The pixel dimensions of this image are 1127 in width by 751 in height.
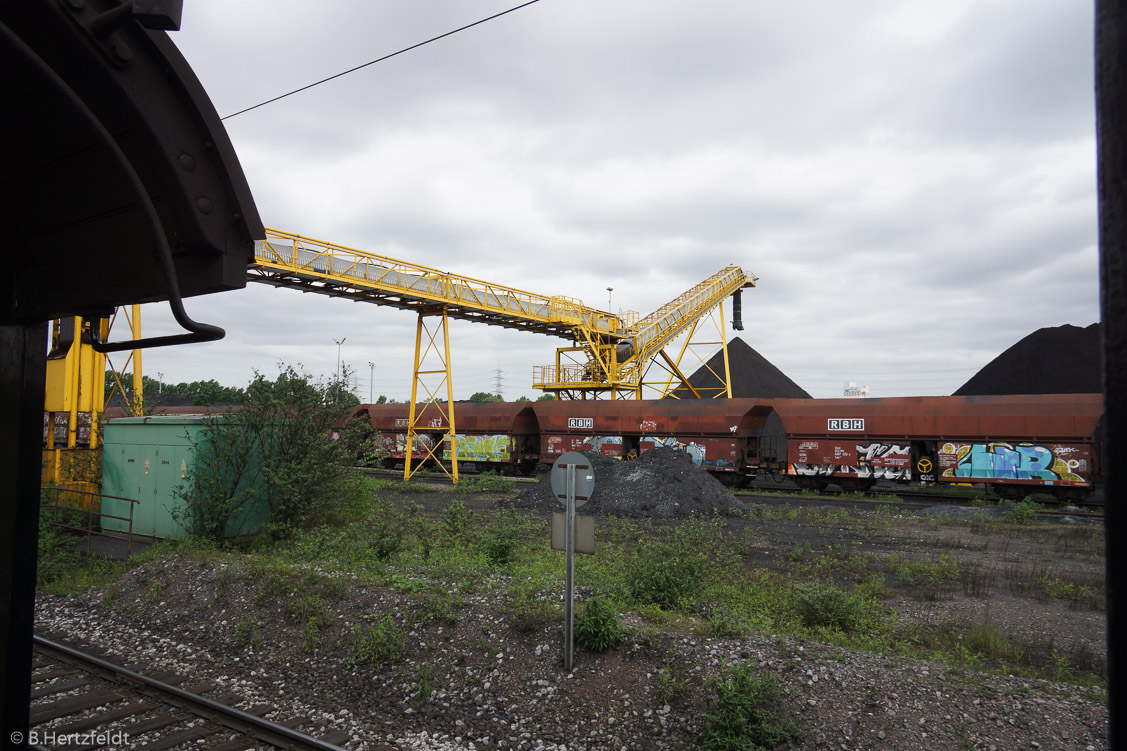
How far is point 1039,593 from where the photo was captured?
384 inches

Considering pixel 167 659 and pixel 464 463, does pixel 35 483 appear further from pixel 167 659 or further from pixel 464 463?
pixel 464 463

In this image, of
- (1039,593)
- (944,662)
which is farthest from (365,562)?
(1039,593)

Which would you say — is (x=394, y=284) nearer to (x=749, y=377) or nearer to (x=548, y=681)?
(x=548, y=681)

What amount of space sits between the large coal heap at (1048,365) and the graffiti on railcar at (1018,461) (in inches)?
934

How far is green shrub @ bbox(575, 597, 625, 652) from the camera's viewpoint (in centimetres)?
660

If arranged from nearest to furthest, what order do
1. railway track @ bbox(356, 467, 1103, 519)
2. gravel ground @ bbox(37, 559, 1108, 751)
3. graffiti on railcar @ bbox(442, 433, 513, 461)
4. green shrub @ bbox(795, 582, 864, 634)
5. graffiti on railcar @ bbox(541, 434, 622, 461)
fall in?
gravel ground @ bbox(37, 559, 1108, 751), green shrub @ bbox(795, 582, 864, 634), railway track @ bbox(356, 467, 1103, 519), graffiti on railcar @ bbox(541, 434, 622, 461), graffiti on railcar @ bbox(442, 433, 513, 461)

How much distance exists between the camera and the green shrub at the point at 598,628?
6.60m

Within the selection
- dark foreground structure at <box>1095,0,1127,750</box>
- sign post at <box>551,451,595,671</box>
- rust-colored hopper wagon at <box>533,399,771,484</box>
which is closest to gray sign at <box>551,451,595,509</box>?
sign post at <box>551,451,595,671</box>

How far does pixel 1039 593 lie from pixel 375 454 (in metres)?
12.4

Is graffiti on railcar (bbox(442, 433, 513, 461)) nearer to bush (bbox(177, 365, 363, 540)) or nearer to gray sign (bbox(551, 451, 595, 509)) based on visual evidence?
bush (bbox(177, 365, 363, 540))

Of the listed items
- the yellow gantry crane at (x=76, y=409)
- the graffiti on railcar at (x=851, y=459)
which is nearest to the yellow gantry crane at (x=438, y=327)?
the yellow gantry crane at (x=76, y=409)

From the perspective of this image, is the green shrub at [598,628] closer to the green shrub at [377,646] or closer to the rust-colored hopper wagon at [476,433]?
the green shrub at [377,646]

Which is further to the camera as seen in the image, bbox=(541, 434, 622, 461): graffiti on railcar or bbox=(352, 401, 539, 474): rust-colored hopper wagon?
bbox=(352, 401, 539, 474): rust-colored hopper wagon

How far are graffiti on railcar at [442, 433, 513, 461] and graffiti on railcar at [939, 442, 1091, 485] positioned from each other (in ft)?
54.7
